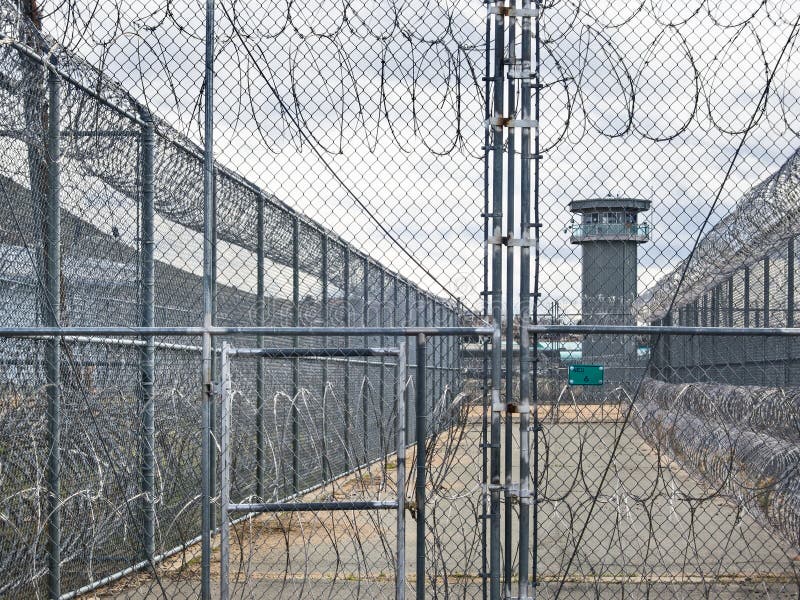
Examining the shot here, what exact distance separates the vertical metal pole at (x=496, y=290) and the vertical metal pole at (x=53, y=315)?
2412 millimetres

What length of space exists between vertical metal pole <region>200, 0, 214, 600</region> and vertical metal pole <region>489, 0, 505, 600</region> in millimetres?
1342

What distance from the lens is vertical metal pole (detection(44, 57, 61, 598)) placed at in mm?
5777

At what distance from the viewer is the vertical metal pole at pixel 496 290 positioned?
15.6 ft

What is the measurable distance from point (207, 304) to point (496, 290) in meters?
1.38

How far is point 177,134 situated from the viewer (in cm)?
757

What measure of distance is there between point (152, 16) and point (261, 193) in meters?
3.91

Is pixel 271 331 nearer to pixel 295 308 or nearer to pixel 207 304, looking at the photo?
pixel 207 304

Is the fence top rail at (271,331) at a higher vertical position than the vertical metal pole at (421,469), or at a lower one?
higher

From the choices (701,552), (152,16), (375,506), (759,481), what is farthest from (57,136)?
(701,552)

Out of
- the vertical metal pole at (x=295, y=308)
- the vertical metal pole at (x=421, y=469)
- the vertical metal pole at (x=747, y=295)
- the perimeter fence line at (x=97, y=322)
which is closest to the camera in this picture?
the vertical metal pole at (x=421, y=469)

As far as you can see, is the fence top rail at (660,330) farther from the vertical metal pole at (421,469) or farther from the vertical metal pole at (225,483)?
the vertical metal pole at (225,483)

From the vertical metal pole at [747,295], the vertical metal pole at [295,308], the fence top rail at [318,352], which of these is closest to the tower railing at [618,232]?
the fence top rail at [318,352]

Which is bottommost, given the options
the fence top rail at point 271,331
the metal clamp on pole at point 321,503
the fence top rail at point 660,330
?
the metal clamp on pole at point 321,503

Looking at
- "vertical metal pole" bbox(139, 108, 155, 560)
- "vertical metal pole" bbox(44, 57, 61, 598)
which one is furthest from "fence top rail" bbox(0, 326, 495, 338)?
"vertical metal pole" bbox(139, 108, 155, 560)
